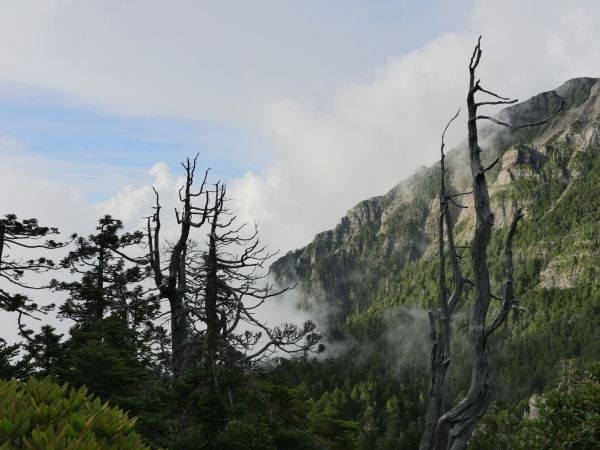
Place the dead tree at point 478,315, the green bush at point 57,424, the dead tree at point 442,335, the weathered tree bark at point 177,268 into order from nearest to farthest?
the green bush at point 57,424 < the dead tree at point 478,315 < the dead tree at point 442,335 < the weathered tree bark at point 177,268

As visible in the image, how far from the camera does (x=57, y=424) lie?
3953 mm

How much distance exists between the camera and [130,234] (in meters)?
23.2

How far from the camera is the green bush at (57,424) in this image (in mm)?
3453

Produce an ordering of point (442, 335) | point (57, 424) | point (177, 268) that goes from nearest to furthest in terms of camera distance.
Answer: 1. point (57, 424)
2. point (442, 335)
3. point (177, 268)

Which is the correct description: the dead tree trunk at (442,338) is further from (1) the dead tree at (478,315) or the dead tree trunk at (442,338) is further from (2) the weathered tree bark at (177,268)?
(2) the weathered tree bark at (177,268)

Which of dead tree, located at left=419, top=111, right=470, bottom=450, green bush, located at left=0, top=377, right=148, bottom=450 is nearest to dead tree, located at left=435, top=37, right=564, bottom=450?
dead tree, located at left=419, top=111, right=470, bottom=450

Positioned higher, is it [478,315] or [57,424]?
[478,315]

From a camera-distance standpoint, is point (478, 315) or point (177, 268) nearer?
point (478, 315)

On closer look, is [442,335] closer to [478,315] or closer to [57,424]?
[478,315]

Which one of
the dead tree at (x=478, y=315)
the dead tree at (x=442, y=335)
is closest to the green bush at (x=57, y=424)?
the dead tree at (x=478, y=315)

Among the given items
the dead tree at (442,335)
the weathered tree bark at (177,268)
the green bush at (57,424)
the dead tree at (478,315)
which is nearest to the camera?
the green bush at (57,424)

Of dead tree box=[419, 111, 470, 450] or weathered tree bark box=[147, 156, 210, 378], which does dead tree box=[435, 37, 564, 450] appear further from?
weathered tree bark box=[147, 156, 210, 378]

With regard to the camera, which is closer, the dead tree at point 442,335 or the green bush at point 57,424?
the green bush at point 57,424

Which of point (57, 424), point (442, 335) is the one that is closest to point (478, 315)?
point (442, 335)
